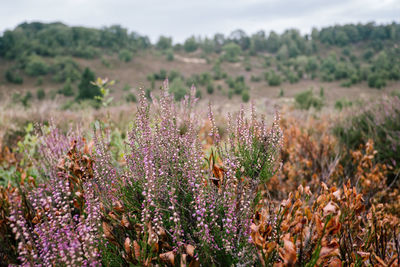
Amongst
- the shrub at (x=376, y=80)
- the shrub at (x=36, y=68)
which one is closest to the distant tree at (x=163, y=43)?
the shrub at (x=36, y=68)

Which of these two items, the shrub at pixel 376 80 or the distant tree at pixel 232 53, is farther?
the distant tree at pixel 232 53

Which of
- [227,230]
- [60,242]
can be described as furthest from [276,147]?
[60,242]

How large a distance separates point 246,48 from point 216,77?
2630 cm

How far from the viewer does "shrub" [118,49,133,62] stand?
55425mm

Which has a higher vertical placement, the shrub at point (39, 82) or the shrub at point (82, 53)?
the shrub at point (82, 53)

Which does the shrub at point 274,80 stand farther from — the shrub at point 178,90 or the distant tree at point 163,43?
the distant tree at point 163,43

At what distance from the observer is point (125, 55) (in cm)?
5612

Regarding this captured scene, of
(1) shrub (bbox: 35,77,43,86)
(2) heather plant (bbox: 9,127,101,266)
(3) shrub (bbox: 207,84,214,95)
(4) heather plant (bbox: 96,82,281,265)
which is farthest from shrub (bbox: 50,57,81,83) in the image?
(4) heather plant (bbox: 96,82,281,265)

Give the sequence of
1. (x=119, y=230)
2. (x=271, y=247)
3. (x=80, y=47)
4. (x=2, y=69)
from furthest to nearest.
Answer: (x=80, y=47), (x=2, y=69), (x=119, y=230), (x=271, y=247)

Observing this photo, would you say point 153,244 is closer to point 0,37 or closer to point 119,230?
point 119,230

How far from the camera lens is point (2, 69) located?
1789 inches

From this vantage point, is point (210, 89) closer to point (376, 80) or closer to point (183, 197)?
point (376, 80)

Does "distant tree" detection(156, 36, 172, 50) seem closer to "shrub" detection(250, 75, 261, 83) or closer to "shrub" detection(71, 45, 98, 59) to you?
"shrub" detection(71, 45, 98, 59)

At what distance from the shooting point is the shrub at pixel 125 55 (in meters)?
55.4
